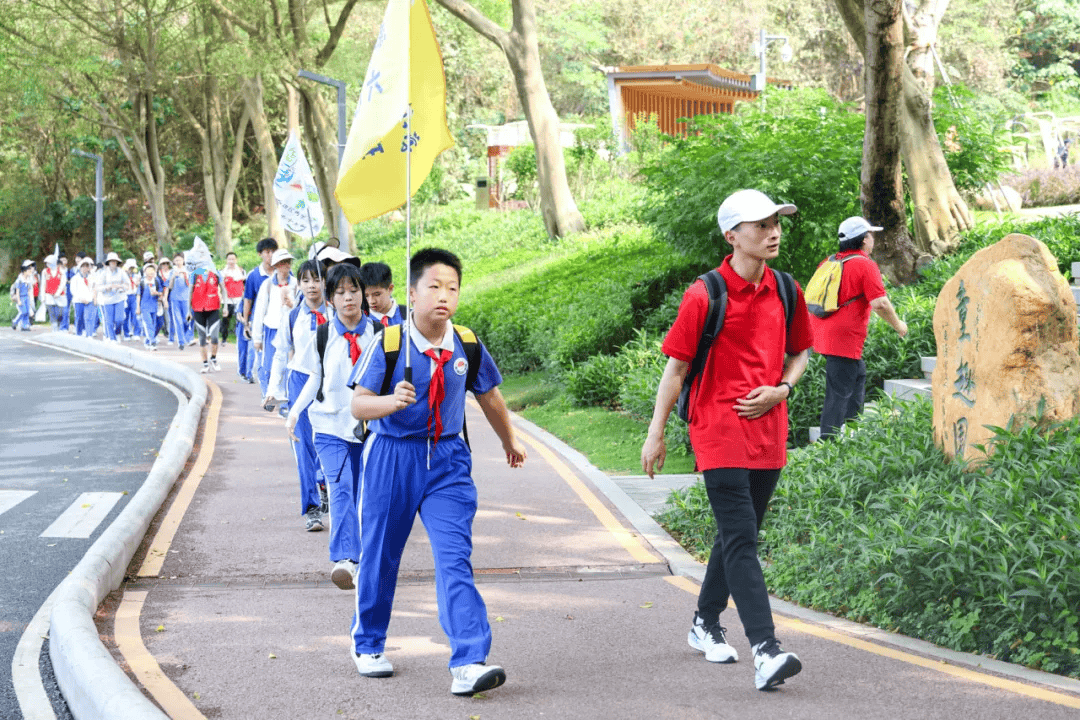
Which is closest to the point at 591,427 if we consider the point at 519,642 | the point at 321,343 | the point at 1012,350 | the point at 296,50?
the point at 321,343

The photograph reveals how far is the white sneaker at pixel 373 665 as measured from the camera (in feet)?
17.2

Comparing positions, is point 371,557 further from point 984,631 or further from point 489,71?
point 489,71

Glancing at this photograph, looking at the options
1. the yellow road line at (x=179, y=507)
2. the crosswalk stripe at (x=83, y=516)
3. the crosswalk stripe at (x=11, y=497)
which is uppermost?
the yellow road line at (x=179, y=507)

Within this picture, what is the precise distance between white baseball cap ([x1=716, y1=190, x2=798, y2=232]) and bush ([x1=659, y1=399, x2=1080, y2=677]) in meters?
1.85

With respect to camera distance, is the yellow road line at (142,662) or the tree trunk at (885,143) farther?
the tree trunk at (885,143)

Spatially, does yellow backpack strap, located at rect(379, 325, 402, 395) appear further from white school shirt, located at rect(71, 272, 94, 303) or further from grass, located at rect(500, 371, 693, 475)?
white school shirt, located at rect(71, 272, 94, 303)

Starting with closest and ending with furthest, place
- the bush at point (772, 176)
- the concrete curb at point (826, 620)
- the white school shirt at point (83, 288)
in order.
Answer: the concrete curb at point (826, 620) → the bush at point (772, 176) → the white school shirt at point (83, 288)

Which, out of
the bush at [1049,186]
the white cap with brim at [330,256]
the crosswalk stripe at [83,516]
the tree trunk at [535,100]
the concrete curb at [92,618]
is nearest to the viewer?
the concrete curb at [92,618]

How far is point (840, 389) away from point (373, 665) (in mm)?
5054

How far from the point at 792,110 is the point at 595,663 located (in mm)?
13891

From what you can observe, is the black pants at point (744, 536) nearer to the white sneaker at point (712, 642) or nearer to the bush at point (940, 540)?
the white sneaker at point (712, 642)

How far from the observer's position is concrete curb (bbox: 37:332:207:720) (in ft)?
15.3

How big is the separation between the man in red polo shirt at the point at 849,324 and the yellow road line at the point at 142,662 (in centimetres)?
483

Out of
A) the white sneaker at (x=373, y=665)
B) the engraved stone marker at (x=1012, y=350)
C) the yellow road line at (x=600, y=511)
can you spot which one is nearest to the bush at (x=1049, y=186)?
the yellow road line at (x=600, y=511)
